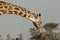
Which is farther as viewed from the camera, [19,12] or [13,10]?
[19,12]

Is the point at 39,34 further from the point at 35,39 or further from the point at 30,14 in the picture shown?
the point at 30,14

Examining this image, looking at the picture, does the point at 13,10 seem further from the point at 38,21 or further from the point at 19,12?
the point at 38,21

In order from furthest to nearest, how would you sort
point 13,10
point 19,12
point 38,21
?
point 38,21, point 19,12, point 13,10

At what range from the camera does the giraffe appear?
7.57m

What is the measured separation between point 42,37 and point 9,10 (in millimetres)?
1447

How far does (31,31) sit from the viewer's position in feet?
24.5

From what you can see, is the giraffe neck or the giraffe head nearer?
the giraffe neck

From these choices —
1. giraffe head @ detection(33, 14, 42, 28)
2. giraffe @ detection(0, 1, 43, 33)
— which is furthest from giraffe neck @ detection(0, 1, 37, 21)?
giraffe head @ detection(33, 14, 42, 28)

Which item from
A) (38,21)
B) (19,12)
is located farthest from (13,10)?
(38,21)

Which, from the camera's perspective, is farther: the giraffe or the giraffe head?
the giraffe head

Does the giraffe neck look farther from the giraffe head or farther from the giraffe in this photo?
the giraffe head

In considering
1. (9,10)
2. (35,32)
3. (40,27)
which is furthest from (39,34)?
(9,10)

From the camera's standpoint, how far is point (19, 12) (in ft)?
26.2

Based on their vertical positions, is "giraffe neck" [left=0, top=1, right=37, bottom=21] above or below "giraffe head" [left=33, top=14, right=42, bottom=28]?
above
